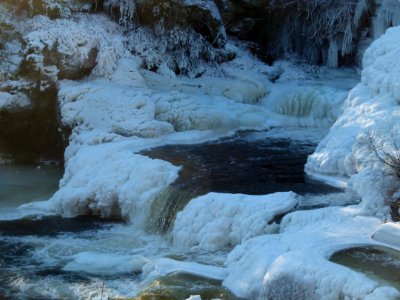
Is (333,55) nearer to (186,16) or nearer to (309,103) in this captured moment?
(309,103)

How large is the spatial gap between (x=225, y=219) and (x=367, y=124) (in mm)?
3014

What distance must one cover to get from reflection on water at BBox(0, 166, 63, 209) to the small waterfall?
3695 millimetres

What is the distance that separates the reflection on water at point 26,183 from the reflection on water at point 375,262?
26.5 feet

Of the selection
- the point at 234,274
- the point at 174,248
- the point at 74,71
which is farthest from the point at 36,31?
the point at 234,274

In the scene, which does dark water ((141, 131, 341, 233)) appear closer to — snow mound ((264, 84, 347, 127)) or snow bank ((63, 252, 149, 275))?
snow bank ((63, 252, 149, 275))

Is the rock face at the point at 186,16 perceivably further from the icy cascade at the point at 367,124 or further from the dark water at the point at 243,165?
the icy cascade at the point at 367,124

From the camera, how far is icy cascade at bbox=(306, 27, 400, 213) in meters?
9.48

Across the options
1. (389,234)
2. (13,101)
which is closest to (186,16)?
(13,101)

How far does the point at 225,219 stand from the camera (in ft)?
32.1

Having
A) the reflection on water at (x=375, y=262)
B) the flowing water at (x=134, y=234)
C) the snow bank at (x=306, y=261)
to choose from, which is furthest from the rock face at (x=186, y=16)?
the reflection on water at (x=375, y=262)

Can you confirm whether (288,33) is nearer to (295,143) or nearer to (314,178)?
(295,143)

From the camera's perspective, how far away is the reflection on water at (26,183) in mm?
14250

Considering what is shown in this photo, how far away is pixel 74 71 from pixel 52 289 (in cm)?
922

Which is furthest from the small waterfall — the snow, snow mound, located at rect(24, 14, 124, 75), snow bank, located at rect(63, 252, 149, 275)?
snow mound, located at rect(24, 14, 124, 75)
